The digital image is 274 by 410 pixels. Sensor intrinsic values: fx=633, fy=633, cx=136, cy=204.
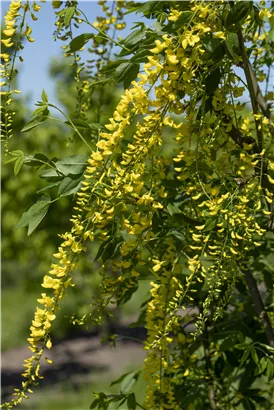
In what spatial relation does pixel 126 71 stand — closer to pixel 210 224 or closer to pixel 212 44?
pixel 212 44

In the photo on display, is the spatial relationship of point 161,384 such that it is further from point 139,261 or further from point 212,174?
point 212,174

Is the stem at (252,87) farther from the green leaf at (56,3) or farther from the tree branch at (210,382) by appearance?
the tree branch at (210,382)

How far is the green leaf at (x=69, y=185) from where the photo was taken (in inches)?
62.0

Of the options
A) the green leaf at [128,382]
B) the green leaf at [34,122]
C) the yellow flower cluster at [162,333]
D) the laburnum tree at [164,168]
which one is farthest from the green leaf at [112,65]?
the green leaf at [128,382]

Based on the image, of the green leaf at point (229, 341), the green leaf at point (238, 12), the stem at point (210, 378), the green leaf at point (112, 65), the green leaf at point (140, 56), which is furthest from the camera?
the stem at point (210, 378)

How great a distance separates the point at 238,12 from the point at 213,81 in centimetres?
18

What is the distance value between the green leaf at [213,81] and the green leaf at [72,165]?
359 mm

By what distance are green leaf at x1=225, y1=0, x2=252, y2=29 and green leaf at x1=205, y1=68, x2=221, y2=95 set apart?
0.12 m

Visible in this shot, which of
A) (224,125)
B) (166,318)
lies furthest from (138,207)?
(166,318)

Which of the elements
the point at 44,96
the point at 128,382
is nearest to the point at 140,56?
the point at 44,96

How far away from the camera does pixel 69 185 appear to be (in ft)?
5.17

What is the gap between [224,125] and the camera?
166 centimetres

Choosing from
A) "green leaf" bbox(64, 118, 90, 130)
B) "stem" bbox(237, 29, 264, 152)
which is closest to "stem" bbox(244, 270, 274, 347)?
"stem" bbox(237, 29, 264, 152)

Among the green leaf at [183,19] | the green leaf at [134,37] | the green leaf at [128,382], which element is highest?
the green leaf at [134,37]
